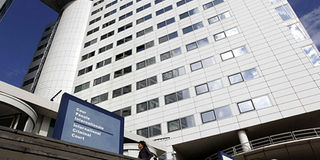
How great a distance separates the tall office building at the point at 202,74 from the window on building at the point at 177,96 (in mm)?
151

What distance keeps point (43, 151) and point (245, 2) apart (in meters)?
35.0

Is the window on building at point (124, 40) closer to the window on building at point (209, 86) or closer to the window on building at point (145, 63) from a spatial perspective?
the window on building at point (145, 63)

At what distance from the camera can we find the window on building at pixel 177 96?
29.0 meters

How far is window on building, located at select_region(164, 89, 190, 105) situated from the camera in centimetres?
2899

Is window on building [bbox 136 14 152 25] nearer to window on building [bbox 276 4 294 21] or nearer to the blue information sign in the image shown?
window on building [bbox 276 4 294 21]

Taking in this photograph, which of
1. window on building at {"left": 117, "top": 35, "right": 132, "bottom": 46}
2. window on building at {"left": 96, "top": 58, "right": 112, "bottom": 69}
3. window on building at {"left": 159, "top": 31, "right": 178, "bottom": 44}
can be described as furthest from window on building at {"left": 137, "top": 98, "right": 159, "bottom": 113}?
window on building at {"left": 117, "top": 35, "right": 132, "bottom": 46}

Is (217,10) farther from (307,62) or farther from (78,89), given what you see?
(78,89)

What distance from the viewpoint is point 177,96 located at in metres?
29.4

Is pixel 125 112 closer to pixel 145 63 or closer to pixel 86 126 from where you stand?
pixel 145 63

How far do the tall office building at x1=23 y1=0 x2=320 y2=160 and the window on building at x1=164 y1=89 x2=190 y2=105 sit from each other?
0.15m

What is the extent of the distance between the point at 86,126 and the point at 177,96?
70.6ft

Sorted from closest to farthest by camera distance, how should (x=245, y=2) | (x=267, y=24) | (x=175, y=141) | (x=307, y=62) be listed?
(x=307, y=62), (x=175, y=141), (x=267, y=24), (x=245, y=2)

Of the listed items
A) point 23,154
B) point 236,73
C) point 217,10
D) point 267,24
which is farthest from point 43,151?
point 217,10

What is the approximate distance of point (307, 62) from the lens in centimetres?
2441
